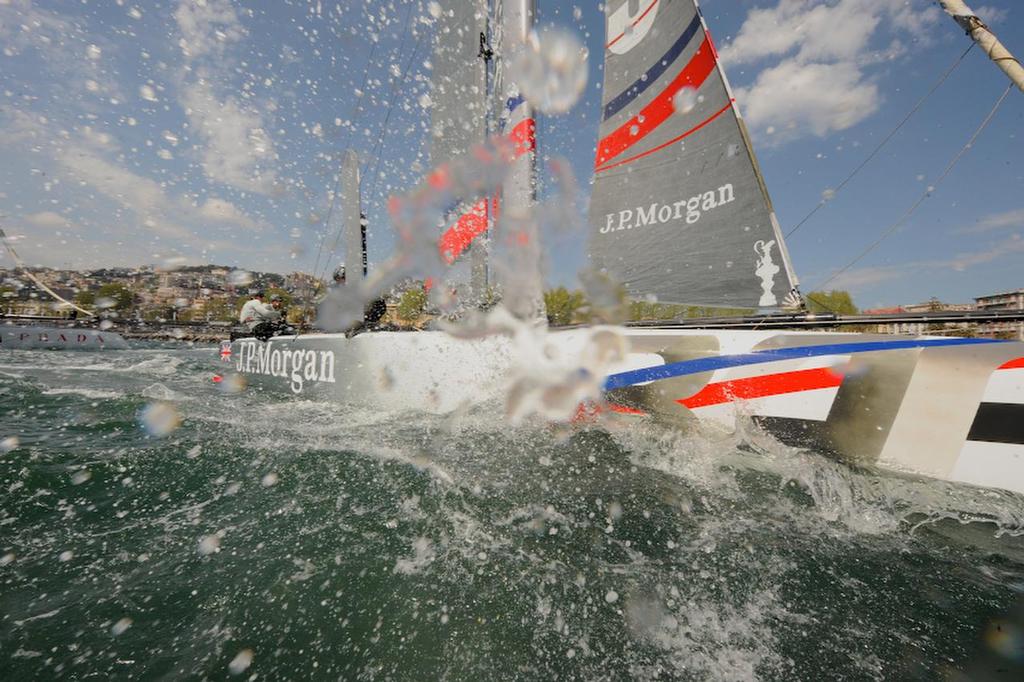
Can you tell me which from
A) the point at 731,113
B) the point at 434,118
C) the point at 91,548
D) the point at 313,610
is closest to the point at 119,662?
the point at 313,610

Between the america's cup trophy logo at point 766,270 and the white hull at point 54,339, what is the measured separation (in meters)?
24.0

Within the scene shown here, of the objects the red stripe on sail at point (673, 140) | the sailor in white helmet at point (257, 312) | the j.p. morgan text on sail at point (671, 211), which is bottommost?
the sailor in white helmet at point (257, 312)

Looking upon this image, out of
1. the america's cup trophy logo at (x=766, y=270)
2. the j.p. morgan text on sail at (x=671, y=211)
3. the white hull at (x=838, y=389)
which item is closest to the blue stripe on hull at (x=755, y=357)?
the white hull at (x=838, y=389)

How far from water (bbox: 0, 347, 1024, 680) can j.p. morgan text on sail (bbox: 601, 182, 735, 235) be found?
2.51 metres

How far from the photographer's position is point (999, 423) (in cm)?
182

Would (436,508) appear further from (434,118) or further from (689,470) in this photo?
(434,118)

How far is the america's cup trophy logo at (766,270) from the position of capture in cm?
364

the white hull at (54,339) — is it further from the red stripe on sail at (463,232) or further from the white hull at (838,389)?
the white hull at (838,389)

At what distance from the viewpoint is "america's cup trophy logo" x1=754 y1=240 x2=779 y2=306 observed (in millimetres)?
3639

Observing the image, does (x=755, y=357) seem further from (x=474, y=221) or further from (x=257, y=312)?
(x=257, y=312)

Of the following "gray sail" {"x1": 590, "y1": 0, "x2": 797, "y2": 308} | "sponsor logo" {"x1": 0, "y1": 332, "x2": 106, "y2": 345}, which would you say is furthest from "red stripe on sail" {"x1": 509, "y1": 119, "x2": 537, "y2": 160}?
"sponsor logo" {"x1": 0, "y1": 332, "x2": 106, "y2": 345}

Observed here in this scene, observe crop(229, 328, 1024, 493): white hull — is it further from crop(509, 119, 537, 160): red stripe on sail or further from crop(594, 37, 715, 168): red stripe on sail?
crop(594, 37, 715, 168): red stripe on sail

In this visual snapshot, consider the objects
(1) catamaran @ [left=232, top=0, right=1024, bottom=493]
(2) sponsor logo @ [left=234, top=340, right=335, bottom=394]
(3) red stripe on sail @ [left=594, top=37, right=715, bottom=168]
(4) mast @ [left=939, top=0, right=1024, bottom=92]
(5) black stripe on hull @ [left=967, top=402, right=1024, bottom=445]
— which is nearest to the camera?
(5) black stripe on hull @ [left=967, top=402, right=1024, bottom=445]

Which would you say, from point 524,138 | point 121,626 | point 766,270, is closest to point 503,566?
point 121,626
